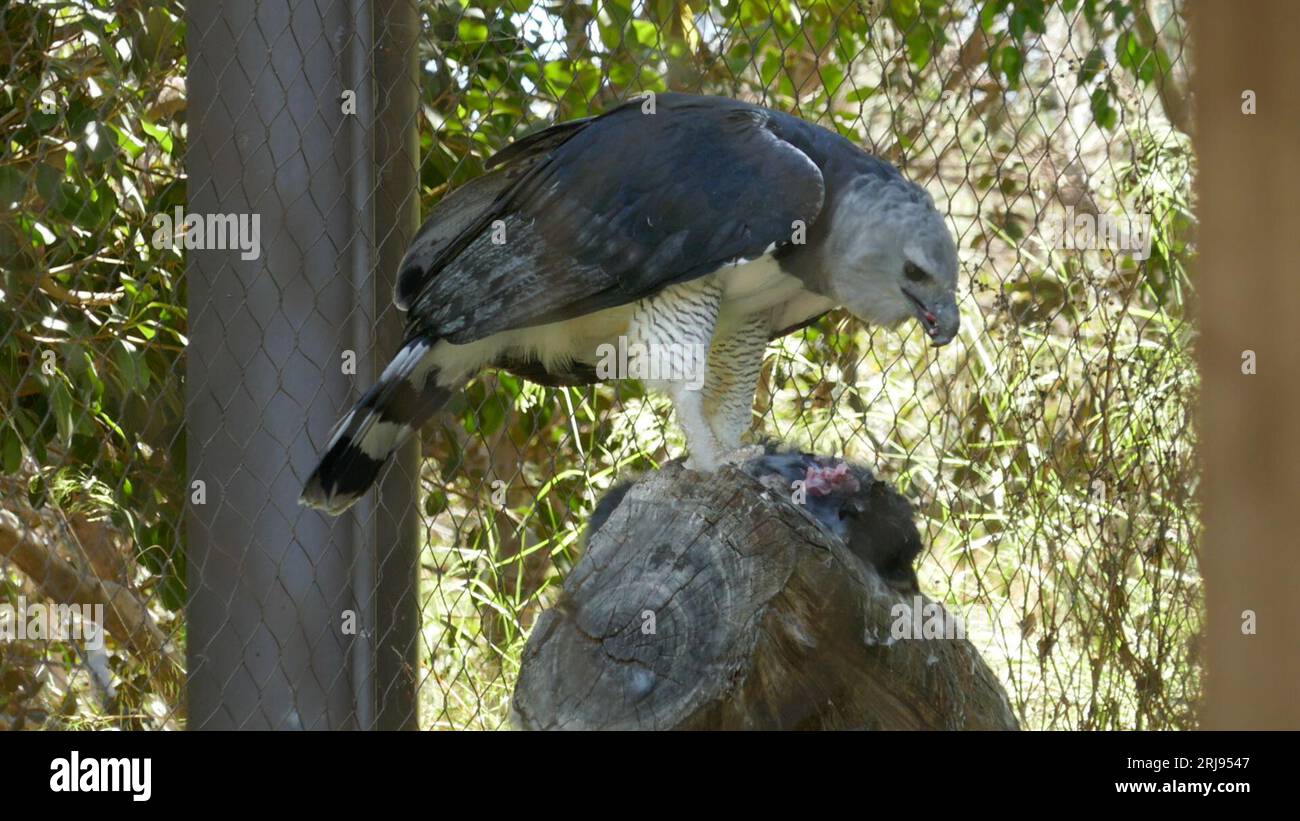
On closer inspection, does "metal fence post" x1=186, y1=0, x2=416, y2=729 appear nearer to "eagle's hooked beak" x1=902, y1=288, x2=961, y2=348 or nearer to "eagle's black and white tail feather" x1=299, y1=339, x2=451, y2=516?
"eagle's black and white tail feather" x1=299, y1=339, x2=451, y2=516

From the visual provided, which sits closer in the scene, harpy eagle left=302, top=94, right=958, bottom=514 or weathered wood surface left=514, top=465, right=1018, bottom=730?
weathered wood surface left=514, top=465, right=1018, bottom=730

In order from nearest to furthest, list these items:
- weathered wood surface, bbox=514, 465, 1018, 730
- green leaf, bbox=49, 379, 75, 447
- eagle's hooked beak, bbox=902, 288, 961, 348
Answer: weathered wood surface, bbox=514, 465, 1018, 730 < eagle's hooked beak, bbox=902, 288, 961, 348 < green leaf, bbox=49, 379, 75, 447

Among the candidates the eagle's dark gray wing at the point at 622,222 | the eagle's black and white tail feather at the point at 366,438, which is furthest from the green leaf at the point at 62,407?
the eagle's dark gray wing at the point at 622,222

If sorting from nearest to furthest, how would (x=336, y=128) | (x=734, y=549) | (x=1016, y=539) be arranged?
(x=734, y=549) → (x=336, y=128) → (x=1016, y=539)

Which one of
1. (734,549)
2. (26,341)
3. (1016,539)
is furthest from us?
(1016,539)

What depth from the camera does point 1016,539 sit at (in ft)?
11.0

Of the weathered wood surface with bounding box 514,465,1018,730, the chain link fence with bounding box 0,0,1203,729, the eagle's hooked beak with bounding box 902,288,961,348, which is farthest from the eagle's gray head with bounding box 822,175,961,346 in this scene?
the weathered wood surface with bounding box 514,465,1018,730

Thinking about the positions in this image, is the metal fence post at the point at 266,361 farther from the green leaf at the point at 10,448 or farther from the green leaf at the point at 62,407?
the green leaf at the point at 10,448

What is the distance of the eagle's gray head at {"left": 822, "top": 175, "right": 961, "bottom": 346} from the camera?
2297mm

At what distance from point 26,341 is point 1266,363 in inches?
116

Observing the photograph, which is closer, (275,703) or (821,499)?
(821,499)

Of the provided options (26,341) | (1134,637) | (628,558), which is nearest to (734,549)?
(628,558)

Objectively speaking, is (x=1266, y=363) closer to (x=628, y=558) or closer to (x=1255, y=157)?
(x=1255, y=157)

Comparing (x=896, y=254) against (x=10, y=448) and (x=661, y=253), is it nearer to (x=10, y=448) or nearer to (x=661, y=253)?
(x=661, y=253)
